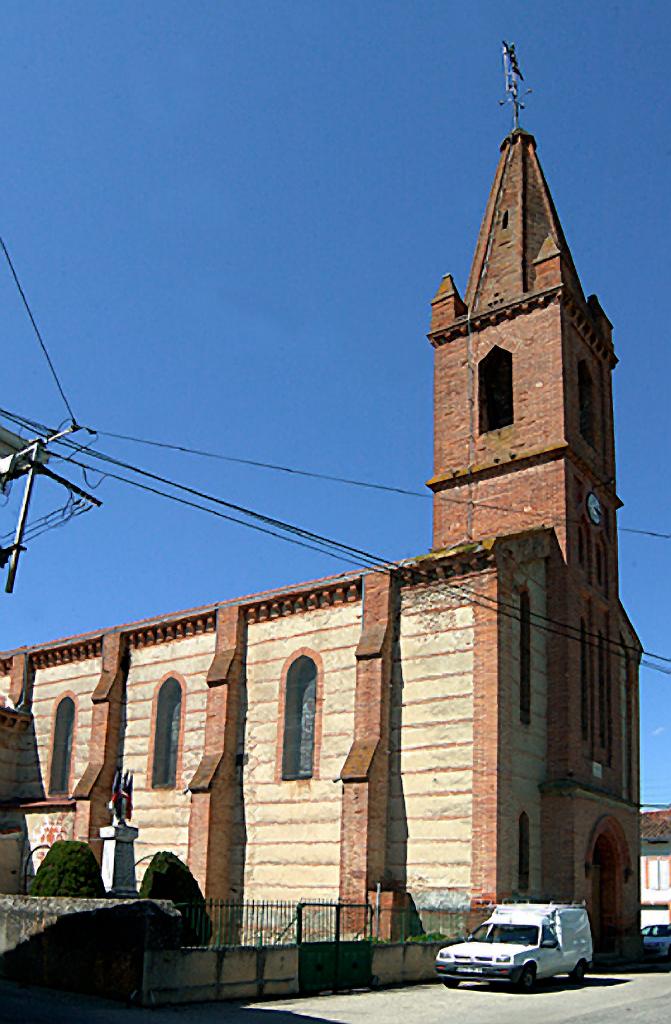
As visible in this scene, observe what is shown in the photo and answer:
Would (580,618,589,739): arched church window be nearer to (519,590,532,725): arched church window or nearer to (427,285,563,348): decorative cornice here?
(519,590,532,725): arched church window

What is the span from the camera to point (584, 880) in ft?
83.7

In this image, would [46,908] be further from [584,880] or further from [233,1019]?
[584,880]

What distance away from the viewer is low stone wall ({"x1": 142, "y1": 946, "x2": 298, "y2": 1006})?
15.6m

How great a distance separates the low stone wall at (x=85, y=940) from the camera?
615 inches

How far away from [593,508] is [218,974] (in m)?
19.0

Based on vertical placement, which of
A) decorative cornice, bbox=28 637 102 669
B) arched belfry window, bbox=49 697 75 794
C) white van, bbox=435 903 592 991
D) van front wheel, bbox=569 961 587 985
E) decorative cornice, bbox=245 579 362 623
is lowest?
van front wheel, bbox=569 961 587 985

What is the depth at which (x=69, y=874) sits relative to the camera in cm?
2052

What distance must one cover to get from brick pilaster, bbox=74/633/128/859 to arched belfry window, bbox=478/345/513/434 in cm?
1436

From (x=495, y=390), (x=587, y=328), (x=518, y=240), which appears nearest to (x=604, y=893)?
(x=495, y=390)

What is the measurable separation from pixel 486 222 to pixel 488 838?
21773 millimetres

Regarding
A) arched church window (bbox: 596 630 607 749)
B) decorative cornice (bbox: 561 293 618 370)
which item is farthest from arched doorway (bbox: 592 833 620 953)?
decorative cornice (bbox: 561 293 618 370)

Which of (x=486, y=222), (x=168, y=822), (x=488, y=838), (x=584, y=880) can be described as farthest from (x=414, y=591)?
(x=486, y=222)

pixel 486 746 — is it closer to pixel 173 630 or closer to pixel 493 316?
pixel 173 630

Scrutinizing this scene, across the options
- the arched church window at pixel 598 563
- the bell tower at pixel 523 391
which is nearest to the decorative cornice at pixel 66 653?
the bell tower at pixel 523 391
